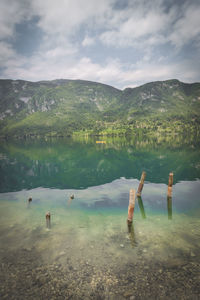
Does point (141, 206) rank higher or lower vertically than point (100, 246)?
lower

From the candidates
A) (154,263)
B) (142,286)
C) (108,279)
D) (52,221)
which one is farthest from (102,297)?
(52,221)

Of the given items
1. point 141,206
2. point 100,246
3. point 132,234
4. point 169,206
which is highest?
point 100,246

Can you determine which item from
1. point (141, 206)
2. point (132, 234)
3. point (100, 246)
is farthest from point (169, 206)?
Result: point (100, 246)

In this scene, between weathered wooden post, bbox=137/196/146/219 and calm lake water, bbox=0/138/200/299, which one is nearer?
calm lake water, bbox=0/138/200/299

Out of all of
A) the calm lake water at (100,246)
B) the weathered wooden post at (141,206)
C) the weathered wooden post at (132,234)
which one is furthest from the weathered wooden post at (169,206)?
the weathered wooden post at (132,234)

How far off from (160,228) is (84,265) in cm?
986

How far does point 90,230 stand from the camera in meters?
18.5

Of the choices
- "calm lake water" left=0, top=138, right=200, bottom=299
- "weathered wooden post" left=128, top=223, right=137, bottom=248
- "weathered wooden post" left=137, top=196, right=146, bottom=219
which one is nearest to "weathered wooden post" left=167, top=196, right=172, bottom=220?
"calm lake water" left=0, top=138, right=200, bottom=299

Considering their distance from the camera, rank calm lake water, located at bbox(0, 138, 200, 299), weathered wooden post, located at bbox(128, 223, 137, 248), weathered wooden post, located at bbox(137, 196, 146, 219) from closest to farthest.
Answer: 1. calm lake water, located at bbox(0, 138, 200, 299)
2. weathered wooden post, located at bbox(128, 223, 137, 248)
3. weathered wooden post, located at bbox(137, 196, 146, 219)

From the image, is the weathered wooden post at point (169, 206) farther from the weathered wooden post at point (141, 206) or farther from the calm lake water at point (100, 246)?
the weathered wooden post at point (141, 206)

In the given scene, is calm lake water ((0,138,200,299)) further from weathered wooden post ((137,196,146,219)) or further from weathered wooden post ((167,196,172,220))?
weathered wooden post ((167,196,172,220))

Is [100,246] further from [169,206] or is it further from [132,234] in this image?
[169,206]

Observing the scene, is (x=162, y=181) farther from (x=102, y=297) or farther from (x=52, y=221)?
(x=102, y=297)

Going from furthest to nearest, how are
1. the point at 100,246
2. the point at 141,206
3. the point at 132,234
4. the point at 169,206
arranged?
the point at 141,206 → the point at 169,206 → the point at 132,234 → the point at 100,246
